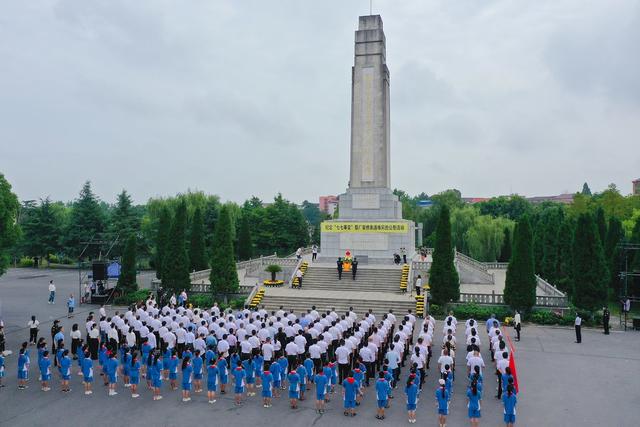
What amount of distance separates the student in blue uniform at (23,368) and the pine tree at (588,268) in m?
23.8

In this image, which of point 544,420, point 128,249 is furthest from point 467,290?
point 128,249

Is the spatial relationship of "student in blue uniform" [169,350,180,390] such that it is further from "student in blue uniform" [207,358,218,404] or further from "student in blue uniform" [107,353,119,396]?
"student in blue uniform" [107,353,119,396]

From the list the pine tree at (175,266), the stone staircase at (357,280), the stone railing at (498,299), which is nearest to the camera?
the stone railing at (498,299)

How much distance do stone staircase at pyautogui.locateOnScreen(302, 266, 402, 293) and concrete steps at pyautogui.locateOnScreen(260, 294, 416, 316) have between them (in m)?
3.20

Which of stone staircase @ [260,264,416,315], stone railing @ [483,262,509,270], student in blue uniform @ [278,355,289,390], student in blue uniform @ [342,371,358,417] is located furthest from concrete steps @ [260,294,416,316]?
stone railing @ [483,262,509,270]

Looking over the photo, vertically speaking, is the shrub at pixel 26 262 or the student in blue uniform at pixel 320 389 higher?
the shrub at pixel 26 262

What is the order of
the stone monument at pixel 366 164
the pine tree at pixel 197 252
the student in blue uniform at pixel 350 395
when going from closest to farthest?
the student in blue uniform at pixel 350 395 < the pine tree at pixel 197 252 < the stone monument at pixel 366 164

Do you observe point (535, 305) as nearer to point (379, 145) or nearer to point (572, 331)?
point (572, 331)

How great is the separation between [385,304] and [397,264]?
820 cm

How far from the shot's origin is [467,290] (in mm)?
31531

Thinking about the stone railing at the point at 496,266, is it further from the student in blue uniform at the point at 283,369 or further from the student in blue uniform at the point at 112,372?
the student in blue uniform at the point at 112,372

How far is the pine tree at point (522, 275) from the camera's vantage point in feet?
78.8

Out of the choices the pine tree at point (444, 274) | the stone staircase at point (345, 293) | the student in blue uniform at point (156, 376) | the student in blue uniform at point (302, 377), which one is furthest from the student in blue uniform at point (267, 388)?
the pine tree at point (444, 274)

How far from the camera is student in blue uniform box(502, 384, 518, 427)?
10.6m
